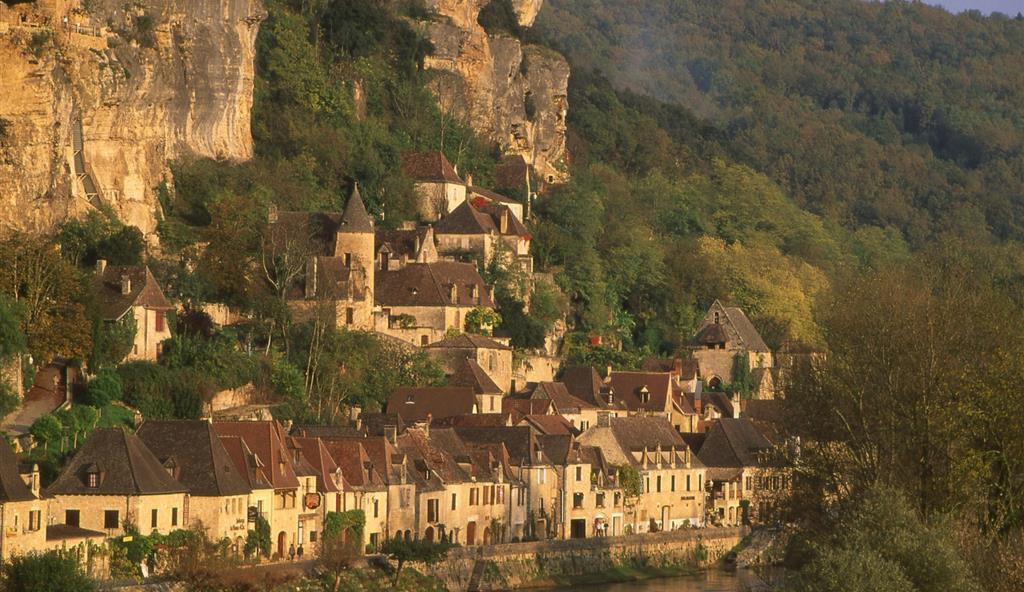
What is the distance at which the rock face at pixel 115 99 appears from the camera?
3438 inches

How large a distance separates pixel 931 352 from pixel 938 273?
14411 millimetres

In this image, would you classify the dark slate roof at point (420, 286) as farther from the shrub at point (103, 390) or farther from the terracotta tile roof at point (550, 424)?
the shrub at point (103, 390)

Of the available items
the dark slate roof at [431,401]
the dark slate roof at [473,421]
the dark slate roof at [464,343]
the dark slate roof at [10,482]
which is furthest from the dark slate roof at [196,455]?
the dark slate roof at [464,343]

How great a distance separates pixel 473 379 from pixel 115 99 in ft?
60.1

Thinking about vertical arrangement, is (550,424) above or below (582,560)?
above

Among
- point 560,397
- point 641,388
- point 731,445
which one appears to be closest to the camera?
point 731,445

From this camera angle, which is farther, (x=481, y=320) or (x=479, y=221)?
(x=479, y=221)

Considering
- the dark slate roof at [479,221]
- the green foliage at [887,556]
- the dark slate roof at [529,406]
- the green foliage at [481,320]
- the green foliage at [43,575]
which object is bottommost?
the dark slate roof at [529,406]

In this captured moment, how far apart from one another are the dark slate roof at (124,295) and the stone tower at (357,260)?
12.9m

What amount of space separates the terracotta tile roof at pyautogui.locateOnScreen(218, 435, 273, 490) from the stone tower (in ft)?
82.1

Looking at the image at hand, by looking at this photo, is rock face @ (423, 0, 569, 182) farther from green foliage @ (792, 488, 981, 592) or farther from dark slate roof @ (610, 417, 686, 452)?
green foliage @ (792, 488, 981, 592)

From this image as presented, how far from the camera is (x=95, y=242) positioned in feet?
298

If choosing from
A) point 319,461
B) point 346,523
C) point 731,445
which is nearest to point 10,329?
point 319,461

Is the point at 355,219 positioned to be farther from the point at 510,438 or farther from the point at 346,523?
the point at 346,523
